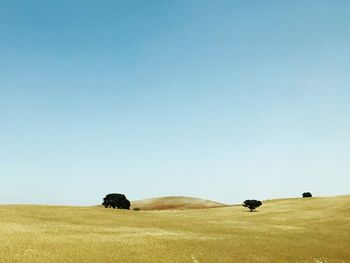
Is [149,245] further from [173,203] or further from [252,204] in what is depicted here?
[173,203]

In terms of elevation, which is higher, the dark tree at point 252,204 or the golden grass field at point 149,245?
the dark tree at point 252,204

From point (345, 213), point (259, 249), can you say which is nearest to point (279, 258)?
point (259, 249)

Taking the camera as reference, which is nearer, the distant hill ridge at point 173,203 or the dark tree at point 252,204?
the dark tree at point 252,204

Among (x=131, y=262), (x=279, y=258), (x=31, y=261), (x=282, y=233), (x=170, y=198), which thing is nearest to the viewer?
(x=31, y=261)

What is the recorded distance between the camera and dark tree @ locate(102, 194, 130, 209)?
6744 centimetres

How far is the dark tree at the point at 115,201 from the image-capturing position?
67.4m

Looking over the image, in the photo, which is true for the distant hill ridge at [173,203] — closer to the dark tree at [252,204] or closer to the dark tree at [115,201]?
the dark tree at [252,204]

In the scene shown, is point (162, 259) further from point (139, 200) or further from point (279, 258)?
point (139, 200)

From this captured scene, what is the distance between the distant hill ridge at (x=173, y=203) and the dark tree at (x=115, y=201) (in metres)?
34.7

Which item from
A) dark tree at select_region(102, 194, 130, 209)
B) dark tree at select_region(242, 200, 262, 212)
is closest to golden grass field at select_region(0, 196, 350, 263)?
dark tree at select_region(102, 194, 130, 209)

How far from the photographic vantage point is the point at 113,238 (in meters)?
26.7

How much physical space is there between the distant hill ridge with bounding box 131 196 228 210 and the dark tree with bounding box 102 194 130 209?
114ft

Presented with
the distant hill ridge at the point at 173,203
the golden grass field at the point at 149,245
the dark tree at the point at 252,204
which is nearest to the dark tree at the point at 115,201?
the dark tree at the point at 252,204

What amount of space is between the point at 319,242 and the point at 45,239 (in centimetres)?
1751
